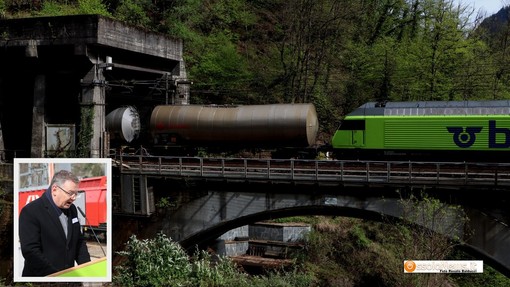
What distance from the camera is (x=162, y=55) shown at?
30984 mm

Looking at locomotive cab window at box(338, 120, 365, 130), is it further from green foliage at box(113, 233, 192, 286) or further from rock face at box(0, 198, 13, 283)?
rock face at box(0, 198, 13, 283)

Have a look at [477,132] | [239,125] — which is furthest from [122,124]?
[477,132]

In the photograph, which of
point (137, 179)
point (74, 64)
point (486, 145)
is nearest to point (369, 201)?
point (486, 145)

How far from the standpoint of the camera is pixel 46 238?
61.2 ft

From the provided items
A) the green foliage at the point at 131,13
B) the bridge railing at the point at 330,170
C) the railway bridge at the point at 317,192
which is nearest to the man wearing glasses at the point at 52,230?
the railway bridge at the point at 317,192

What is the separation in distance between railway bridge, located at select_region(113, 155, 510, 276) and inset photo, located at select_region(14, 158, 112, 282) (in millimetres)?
4898

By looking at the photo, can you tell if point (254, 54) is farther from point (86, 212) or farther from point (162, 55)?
point (86, 212)

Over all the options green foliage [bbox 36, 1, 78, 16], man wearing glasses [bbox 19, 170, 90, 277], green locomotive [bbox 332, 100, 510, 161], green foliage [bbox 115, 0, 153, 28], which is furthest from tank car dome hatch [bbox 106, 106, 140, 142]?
→ green foliage [bbox 115, 0, 153, 28]

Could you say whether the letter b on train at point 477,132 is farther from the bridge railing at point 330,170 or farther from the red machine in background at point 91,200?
the red machine in background at point 91,200

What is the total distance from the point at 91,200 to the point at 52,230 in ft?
7.32

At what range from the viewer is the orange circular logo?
66.1 feet

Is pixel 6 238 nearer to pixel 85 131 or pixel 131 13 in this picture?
pixel 85 131

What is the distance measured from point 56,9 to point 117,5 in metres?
7.74

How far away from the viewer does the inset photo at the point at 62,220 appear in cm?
1873
